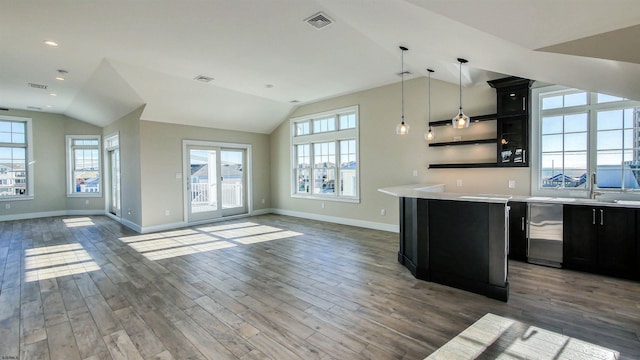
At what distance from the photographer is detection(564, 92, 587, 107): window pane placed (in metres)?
4.09

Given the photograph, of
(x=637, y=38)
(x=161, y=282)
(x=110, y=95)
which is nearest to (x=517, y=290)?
(x=637, y=38)

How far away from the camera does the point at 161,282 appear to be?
3.44 meters

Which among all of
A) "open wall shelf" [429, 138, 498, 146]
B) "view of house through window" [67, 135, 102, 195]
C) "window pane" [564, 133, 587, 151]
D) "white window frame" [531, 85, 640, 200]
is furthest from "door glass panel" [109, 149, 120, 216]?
"window pane" [564, 133, 587, 151]

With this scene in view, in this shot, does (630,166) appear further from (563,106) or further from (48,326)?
(48,326)

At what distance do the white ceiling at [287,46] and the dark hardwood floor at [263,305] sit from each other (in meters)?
2.20

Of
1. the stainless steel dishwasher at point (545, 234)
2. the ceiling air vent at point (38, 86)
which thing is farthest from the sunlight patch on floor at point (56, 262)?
the stainless steel dishwasher at point (545, 234)

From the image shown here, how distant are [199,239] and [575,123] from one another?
6520 millimetres

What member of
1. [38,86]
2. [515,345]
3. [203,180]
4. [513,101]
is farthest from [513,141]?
[38,86]

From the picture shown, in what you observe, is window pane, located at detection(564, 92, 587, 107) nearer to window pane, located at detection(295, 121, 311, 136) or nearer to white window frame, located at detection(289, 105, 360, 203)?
white window frame, located at detection(289, 105, 360, 203)

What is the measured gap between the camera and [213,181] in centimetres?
755

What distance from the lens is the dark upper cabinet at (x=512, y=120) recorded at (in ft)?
14.0

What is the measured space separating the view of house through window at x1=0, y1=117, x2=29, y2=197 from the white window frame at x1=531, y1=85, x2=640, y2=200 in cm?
1208

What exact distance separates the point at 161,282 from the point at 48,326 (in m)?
1.05

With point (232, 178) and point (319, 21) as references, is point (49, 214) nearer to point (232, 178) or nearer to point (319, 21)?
point (232, 178)
